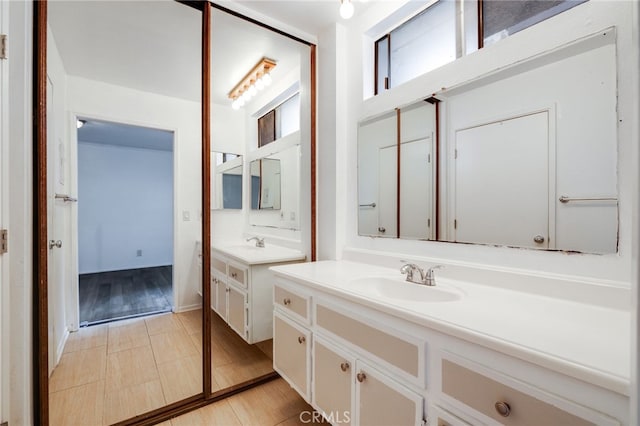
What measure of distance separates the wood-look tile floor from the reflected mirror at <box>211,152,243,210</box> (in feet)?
2.46

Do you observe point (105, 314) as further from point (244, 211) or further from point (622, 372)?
point (622, 372)

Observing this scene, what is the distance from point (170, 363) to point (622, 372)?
209cm

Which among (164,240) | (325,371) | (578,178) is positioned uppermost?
(578,178)

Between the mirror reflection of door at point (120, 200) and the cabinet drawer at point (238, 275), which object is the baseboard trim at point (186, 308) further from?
the cabinet drawer at point (238, 275)

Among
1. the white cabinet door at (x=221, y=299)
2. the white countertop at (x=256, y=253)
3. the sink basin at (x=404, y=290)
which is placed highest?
the white countertop at (x=256, y=253)

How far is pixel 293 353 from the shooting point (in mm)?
1552

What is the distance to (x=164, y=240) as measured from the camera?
198cm

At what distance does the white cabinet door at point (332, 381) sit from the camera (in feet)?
3.97

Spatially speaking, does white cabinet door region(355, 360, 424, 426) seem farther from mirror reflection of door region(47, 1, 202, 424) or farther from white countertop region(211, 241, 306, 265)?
mirror reflection of door region(47, 1, 202, 424)

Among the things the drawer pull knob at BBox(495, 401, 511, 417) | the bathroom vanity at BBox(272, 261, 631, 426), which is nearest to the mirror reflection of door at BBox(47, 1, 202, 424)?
the bathroom vanity at BBox(272, 261, 631, 426)

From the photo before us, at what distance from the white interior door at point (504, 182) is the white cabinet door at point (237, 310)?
1414 millimetres

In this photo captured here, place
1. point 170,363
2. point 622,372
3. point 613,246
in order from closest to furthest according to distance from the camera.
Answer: point 622,372 → point 613,246 → point 170,363

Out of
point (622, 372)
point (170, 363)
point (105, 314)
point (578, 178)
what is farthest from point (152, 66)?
point (622, 372)

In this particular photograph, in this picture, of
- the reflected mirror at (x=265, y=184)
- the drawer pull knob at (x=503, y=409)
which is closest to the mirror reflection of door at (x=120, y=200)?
the reflected mirror at (x=265, y=184)
